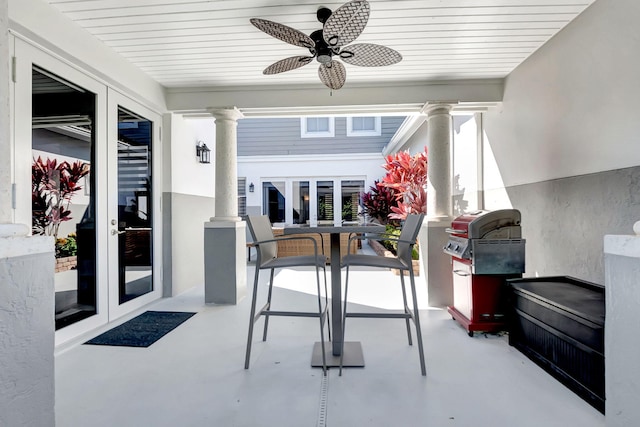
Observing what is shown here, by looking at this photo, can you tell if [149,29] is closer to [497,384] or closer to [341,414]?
[341,414]

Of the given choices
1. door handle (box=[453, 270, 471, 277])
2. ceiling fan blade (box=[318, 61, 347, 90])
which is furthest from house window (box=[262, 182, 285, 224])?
door handle (box=[453, 270, 471, 277])

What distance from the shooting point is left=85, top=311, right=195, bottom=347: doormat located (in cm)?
277

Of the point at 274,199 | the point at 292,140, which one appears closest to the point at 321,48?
the point at 292,140

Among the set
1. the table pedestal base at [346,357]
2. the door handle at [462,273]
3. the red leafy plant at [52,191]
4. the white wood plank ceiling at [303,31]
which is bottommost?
the table pedestal base at [346,357]

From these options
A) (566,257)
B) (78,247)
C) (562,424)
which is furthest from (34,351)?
(566,257)

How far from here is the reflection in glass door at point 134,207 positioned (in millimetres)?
3447

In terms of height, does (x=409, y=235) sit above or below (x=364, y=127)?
below

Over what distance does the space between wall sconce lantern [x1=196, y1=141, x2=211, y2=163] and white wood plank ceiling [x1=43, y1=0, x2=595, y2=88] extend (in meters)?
1.40

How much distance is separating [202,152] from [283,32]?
10.4 feet

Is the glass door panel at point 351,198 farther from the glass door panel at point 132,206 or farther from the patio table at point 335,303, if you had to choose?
the patio table at point 335,303

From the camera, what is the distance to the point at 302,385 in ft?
6.72

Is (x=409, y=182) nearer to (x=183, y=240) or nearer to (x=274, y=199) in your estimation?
(x=183, y=240)

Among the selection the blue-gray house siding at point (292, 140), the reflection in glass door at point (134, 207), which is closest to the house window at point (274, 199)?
the blue-gray house siding at point (292, 140)

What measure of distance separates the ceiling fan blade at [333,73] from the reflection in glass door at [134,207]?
2.25 m
